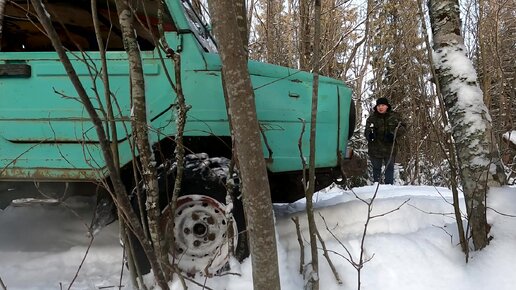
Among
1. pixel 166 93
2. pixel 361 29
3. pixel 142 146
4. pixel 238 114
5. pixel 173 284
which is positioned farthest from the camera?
pixel 361 29

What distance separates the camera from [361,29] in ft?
45.7

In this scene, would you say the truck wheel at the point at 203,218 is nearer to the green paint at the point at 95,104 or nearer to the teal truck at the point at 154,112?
the teal truck at the point at 154,112

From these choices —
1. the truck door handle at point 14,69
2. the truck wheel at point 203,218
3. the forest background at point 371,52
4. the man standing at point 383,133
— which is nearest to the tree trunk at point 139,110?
the truck wheel at point 203,218

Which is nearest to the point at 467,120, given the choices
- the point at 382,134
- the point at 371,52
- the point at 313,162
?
the point at 313,162

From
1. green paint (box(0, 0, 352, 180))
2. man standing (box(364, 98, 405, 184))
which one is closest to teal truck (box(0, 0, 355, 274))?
green paint (box(0, 0, 352, 180))

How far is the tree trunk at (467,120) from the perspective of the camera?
9.52 ft

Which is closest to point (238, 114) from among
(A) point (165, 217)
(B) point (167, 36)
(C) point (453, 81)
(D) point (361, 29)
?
(A) point (165, 217)

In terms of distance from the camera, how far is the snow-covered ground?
9.17 feet

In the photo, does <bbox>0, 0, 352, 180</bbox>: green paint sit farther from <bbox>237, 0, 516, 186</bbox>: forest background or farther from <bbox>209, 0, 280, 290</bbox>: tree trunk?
<bbox>237, 0, 516, 186</bbox>: forest background

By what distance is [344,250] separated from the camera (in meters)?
3.11

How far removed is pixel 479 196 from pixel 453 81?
2.60ft

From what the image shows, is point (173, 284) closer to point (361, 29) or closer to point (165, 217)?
point (165, 217)

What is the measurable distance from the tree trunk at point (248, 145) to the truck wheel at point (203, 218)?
140cm

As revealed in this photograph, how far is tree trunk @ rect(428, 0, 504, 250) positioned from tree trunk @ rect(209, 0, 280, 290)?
75.3 inches
